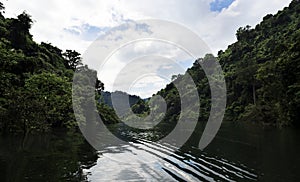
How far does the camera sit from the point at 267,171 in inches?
512

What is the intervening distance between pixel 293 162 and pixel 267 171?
2.79m

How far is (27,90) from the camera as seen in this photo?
3192cm

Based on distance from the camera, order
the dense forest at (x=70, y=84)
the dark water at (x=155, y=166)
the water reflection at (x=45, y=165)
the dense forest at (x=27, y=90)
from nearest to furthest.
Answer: the water reflection at (x=45, y=165) < the dark water at (x=155, y=166) < the dense forest at (x=27, y=90) < the dense forest at (x=70, y=84)

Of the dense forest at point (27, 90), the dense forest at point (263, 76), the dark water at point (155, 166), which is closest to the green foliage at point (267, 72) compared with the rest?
the dense forest at point (263, 76)

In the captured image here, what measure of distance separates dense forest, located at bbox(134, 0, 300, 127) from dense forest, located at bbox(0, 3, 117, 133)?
31.8 meters

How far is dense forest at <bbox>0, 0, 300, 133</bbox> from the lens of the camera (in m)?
29.4

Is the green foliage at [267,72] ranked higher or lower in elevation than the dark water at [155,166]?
higher

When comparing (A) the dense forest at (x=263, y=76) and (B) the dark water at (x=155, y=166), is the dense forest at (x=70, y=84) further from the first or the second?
(B) the dark water at (x=155, y=166)

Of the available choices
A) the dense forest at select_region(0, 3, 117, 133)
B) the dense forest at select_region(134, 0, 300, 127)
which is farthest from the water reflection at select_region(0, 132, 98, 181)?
the dense forest at select_region(134, 0, 300, 127)

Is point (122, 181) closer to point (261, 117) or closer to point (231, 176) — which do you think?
point (231, 176)

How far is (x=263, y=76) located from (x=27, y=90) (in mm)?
35342

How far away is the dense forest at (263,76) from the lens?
38531 mm

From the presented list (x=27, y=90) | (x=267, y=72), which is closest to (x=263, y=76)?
(x=267, y=72)

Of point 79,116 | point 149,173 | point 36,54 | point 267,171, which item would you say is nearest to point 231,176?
point 267,171
